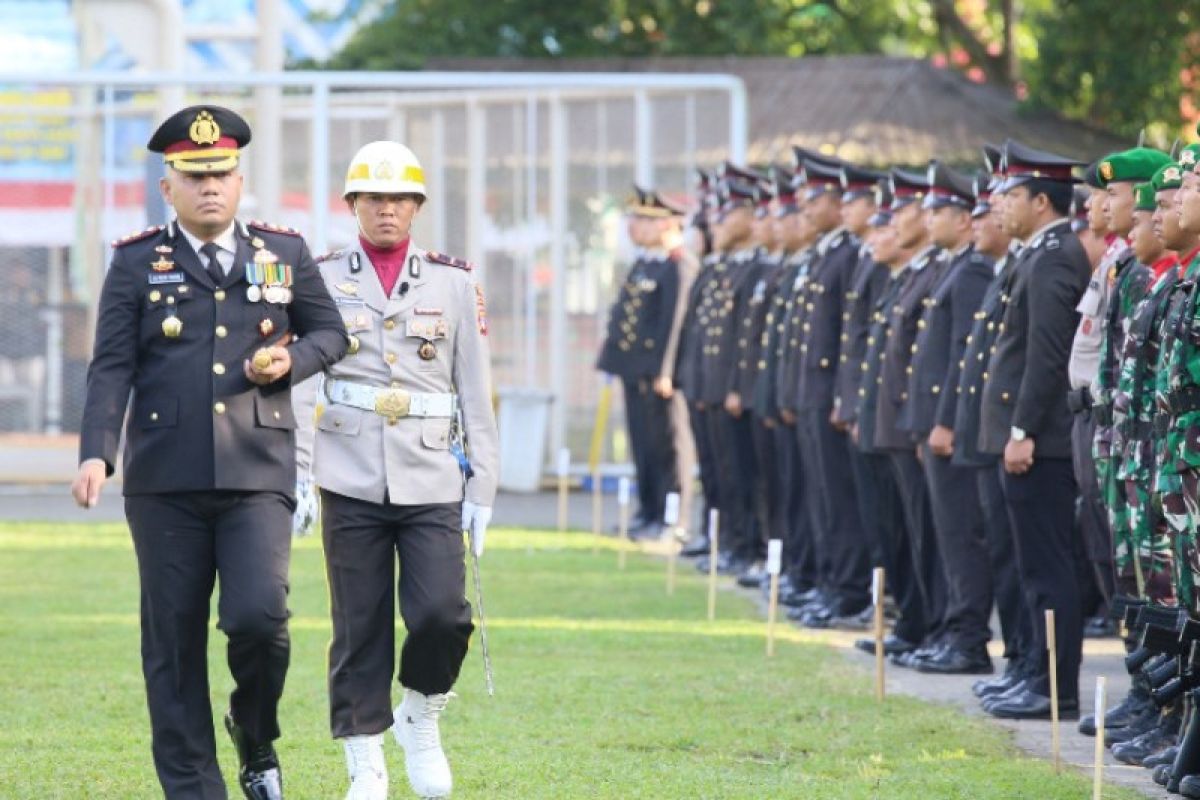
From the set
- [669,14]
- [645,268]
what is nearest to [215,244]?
[645,268]

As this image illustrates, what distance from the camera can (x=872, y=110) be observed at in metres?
35.0

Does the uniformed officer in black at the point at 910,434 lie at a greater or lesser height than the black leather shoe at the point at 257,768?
greater

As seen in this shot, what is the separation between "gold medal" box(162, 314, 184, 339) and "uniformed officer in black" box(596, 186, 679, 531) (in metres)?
11.9

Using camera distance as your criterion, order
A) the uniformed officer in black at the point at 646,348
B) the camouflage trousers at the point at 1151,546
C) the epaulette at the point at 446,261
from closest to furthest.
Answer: the epaulette at the point at 446,261
the camouflage trousers at the point at 1151,546
the uniformed officer in black at the point at 646,348

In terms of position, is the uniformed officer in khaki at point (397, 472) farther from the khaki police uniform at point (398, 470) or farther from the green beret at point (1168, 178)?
the green beret at point (1168, 178)

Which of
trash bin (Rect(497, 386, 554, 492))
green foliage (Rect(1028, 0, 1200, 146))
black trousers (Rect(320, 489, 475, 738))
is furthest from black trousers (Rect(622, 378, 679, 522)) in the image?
green foliage (Rect(1028, 0, 1200, 146))

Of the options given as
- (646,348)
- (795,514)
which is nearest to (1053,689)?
(795,514)

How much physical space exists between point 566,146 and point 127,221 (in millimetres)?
4062

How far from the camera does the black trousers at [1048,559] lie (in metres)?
11.0

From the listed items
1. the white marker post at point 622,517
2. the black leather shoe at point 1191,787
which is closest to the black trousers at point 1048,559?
the black leather shoe at point 1191,787

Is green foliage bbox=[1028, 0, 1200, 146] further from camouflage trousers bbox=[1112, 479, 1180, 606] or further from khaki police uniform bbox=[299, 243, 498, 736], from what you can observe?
khaki police uniform bbox=[299, 243, 498, 736]

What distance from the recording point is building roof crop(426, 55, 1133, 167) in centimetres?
3409

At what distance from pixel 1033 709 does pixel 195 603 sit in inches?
164

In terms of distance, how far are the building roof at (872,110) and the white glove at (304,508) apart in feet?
82.6
